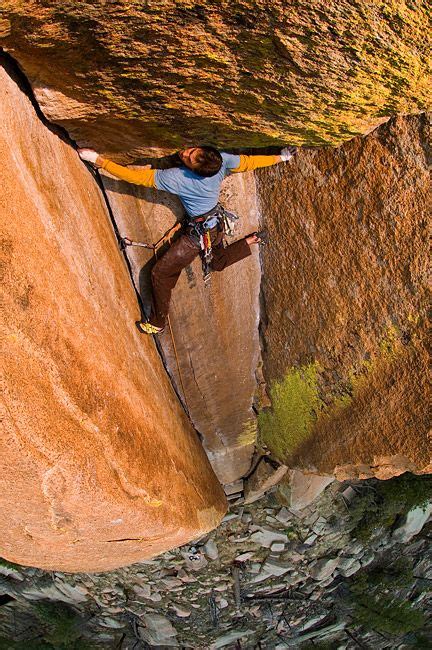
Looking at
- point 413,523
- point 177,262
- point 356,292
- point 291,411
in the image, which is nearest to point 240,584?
point 413,523

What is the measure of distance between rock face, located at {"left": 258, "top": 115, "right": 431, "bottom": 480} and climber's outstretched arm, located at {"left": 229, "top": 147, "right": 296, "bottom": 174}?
5 cm

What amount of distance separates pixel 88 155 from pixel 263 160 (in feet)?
2.23

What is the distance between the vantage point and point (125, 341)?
7.07 feet

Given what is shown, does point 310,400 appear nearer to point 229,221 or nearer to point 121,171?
point 229,221

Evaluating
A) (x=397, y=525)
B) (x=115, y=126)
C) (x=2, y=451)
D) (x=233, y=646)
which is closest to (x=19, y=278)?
(x=2, y=451)

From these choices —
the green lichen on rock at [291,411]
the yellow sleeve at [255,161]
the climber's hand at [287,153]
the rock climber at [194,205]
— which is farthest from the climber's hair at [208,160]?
the green lichen on rock at [291,411]

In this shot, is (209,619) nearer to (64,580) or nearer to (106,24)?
(64,580)

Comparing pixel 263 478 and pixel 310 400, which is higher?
pixel 310 400

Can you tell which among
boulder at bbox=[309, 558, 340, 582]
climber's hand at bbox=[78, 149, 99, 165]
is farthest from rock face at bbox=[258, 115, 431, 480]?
boulder at bbox=[309, 558, 340, 582]

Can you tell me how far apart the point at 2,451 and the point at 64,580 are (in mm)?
4057

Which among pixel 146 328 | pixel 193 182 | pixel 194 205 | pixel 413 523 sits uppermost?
pixel 193 182

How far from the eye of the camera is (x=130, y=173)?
2035 mm

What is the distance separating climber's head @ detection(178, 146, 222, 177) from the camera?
1.93 meters

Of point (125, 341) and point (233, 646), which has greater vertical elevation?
point (125, 341)
